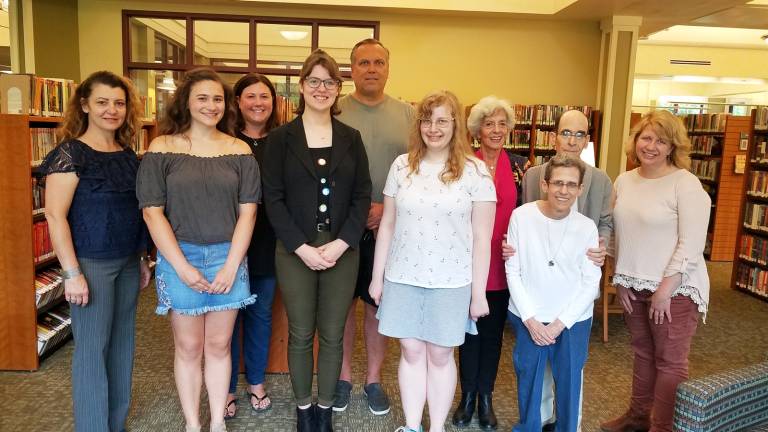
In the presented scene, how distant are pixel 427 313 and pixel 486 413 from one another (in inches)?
31.7

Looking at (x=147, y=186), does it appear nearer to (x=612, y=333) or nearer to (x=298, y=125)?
(x=298, y=125)

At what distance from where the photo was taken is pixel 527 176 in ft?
8.63

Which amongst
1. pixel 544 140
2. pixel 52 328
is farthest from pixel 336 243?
pixel 544 140

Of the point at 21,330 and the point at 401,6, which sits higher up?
the point at 401,6

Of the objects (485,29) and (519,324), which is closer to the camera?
(519,324)

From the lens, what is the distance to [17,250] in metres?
3.17

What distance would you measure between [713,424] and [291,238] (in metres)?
1.63

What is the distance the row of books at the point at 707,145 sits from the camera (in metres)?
7.42

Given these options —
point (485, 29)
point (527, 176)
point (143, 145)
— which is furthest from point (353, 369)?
point (485, 29)

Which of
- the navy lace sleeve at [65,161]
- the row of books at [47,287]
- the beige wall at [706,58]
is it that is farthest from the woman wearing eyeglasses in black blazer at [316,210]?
the beige wall at [706,58]

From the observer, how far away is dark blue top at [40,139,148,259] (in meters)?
2.10

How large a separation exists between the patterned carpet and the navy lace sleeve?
1.31m

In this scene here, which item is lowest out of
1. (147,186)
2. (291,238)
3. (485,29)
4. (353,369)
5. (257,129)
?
(353,369)

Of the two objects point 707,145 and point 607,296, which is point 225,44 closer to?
point 607,296
